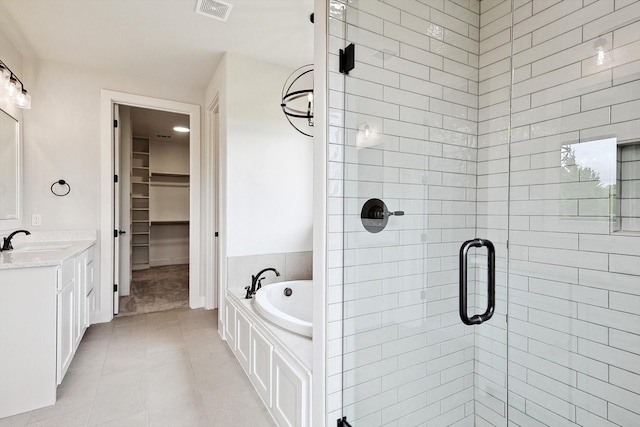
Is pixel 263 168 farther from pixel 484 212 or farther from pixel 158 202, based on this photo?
pixel 158 202

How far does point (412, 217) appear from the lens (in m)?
1.65

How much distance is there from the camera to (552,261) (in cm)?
164

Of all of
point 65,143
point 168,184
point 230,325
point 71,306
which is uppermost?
point 65,143

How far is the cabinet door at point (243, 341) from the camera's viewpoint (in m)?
2.29

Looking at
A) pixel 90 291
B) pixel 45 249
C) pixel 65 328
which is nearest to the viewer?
pixel 65 328

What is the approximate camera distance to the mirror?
2660mm

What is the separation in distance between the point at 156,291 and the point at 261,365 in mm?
3354

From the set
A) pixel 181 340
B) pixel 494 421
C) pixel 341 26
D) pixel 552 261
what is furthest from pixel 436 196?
pixel 181 340

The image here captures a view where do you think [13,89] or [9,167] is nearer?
[13,89]

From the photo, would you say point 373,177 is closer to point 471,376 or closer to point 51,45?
point 471,376

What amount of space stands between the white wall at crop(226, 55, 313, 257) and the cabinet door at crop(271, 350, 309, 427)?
1464mm

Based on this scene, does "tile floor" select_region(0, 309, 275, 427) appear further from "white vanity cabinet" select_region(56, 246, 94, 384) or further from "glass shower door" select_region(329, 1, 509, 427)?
"glass shower door" select_region(329, 1, 509, 427)

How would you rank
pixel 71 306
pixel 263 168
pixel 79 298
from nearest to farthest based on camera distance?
pixel 71 306 → pixel 79 298 → pixel 263 168

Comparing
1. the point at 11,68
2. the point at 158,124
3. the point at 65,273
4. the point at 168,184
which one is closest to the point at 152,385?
the point at 65,273
